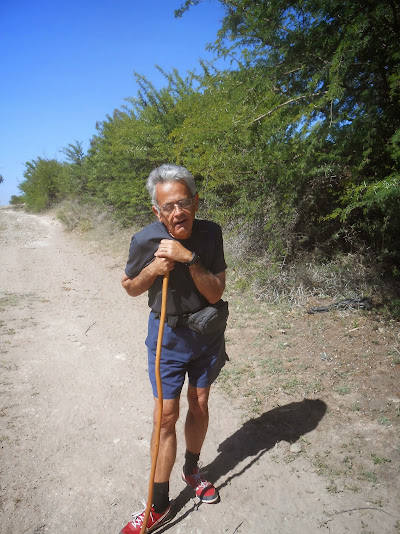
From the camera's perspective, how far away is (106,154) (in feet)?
41.8


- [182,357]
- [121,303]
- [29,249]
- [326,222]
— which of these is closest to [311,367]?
[182,357]

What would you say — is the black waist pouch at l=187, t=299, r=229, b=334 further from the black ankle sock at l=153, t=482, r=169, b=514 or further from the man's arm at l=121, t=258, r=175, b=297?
the black ankle sock at l=153, t=482, r=169, b=514

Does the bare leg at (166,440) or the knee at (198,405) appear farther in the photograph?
the knee at (198,405)

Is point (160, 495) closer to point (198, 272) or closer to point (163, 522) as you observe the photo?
point (163, 522)

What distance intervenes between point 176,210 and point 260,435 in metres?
2.07

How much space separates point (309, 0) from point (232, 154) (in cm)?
198

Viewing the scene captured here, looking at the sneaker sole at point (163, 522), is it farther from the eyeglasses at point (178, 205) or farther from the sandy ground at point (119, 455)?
the eyeglasses at point (178, 205)

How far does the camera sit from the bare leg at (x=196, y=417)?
83.4 inches

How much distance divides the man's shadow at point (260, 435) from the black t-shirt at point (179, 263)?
1.34 meters

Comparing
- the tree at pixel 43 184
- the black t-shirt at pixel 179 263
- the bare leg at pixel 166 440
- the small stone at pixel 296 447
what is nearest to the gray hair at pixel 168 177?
the black t-shirt at pixel 179 263

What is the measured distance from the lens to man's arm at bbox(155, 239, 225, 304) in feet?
5.81

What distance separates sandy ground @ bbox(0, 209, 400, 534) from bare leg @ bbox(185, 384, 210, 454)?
385 mm

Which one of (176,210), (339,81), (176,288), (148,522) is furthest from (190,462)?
(339,81)

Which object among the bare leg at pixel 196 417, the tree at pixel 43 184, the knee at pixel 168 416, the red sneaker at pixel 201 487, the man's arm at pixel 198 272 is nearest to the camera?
the man's arm at pixel 198 272
